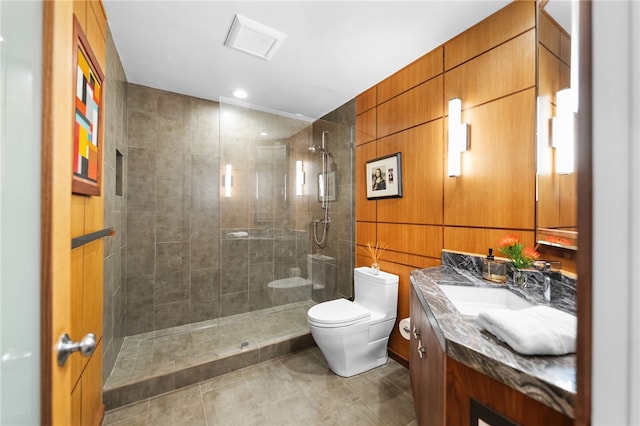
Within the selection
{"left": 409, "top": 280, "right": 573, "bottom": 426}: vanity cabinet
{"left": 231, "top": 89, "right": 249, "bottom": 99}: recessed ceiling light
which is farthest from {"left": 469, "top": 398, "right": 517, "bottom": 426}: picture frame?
{"left": 231, "top": 89, "right": 249, "bottom": 99}: recessed ceiling light

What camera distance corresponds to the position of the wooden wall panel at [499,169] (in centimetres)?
149

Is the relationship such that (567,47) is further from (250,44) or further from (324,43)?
(250,44)

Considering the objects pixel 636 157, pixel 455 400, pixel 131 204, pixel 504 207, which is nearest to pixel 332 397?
pixel 455 400

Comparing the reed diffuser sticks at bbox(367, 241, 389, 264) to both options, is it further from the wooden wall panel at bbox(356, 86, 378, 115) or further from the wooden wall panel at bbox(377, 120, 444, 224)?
the wooden wall panel at bbox(356, 86, 378, 115)

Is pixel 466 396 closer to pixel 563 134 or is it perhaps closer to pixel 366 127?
pixel 563 134

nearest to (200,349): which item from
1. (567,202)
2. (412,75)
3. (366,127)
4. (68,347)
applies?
(68,347)

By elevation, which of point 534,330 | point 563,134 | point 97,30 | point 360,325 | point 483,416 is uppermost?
point 97,30

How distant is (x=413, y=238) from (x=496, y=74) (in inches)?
50.0

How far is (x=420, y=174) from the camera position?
2.14 meters

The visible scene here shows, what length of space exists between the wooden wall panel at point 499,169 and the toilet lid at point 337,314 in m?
1.04

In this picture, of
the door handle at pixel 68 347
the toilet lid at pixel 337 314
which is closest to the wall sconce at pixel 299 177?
the toilet lid at pixel 337 314

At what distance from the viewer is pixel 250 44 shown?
198 centimetres

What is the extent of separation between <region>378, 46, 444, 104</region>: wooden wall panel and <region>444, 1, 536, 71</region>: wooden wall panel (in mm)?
79

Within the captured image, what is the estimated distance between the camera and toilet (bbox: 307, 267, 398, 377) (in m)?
2.02
